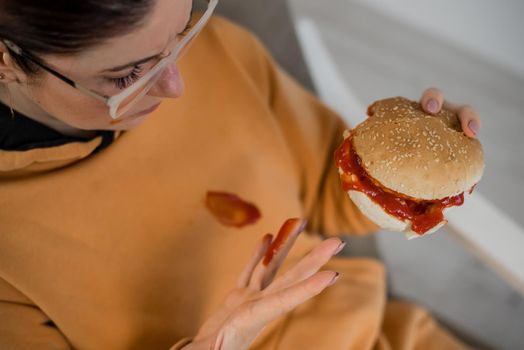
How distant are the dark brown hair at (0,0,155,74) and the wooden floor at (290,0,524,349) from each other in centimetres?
137

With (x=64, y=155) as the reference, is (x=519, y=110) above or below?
below

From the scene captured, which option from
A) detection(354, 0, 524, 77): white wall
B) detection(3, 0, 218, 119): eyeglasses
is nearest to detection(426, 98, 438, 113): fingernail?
detection(3, 0, 218, 119): eyeglasses

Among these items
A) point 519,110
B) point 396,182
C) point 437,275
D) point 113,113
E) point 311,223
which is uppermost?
point 113,113

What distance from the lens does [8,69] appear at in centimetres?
72

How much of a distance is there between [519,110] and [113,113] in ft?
5.86

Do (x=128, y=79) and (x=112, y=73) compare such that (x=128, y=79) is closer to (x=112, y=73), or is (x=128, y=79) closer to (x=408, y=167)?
(x=112, y=73)

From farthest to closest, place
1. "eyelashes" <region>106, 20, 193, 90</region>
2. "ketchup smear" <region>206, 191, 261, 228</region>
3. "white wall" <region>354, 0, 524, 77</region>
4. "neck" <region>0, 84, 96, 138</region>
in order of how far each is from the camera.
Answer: "white wall" <region>354, 0, 524, 77</region> → "ketchup smear" <region>206, 191, 261, 228</region> → "neck" <region>0, 84, 96, 138</region> → "eyelashes" <region>106, 20, 193, 90</region>

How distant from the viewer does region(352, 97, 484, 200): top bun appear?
707 millimetres

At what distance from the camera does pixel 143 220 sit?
946 millimetres

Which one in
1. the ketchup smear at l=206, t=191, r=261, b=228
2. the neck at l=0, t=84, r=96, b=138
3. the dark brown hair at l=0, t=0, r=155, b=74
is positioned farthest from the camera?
the ketchup smear at l=206, t=191, r=261, b=228

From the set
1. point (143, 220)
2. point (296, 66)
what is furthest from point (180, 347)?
point (296, 66)

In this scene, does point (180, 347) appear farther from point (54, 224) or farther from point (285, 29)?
point (285, 29)

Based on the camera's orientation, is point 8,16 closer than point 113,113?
Yes

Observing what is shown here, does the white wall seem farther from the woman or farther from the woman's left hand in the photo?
the woman's left hand
